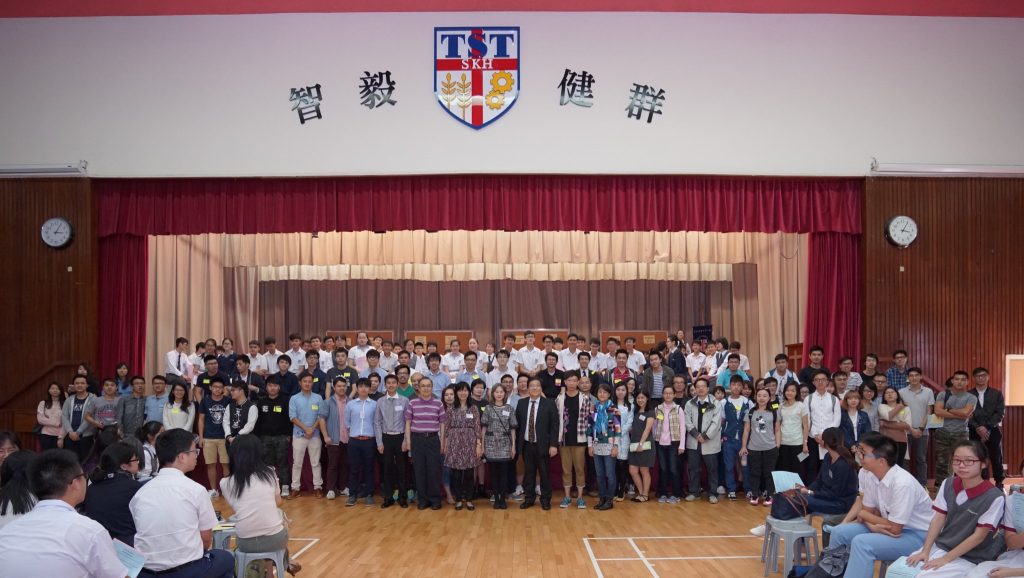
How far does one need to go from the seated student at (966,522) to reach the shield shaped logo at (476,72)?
7.50 metres

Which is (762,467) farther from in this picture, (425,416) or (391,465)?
(391,465)

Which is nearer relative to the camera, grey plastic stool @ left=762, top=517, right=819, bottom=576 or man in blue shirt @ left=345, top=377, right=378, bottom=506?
grey plastic stool @ left=762, top=517, right=819, bottom=576

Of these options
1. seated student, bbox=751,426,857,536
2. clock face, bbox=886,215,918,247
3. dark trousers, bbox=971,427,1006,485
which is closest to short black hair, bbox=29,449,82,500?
seated student, bbox=751,426,857,536

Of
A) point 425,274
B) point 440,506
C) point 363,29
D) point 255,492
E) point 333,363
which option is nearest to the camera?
point 255,492

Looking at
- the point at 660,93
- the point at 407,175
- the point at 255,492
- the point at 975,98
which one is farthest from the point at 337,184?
the point at 975,98

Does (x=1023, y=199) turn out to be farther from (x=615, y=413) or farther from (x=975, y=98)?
(x=615, y=413)

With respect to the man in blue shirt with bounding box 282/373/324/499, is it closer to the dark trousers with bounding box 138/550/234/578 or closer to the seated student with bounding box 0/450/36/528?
the dark trousers with bounding box 138/550/234/578

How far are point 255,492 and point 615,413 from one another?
513 cm

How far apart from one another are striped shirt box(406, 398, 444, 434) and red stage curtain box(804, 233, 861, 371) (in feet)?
17.0

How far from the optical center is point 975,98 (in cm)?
1124

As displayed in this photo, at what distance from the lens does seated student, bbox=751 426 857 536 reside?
6.30m

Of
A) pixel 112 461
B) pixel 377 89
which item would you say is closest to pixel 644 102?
pixel 377 89

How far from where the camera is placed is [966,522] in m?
4.75

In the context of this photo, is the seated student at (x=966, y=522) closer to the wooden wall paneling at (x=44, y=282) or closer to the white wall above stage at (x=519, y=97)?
the white wall above stage at (x=519, y=97)
